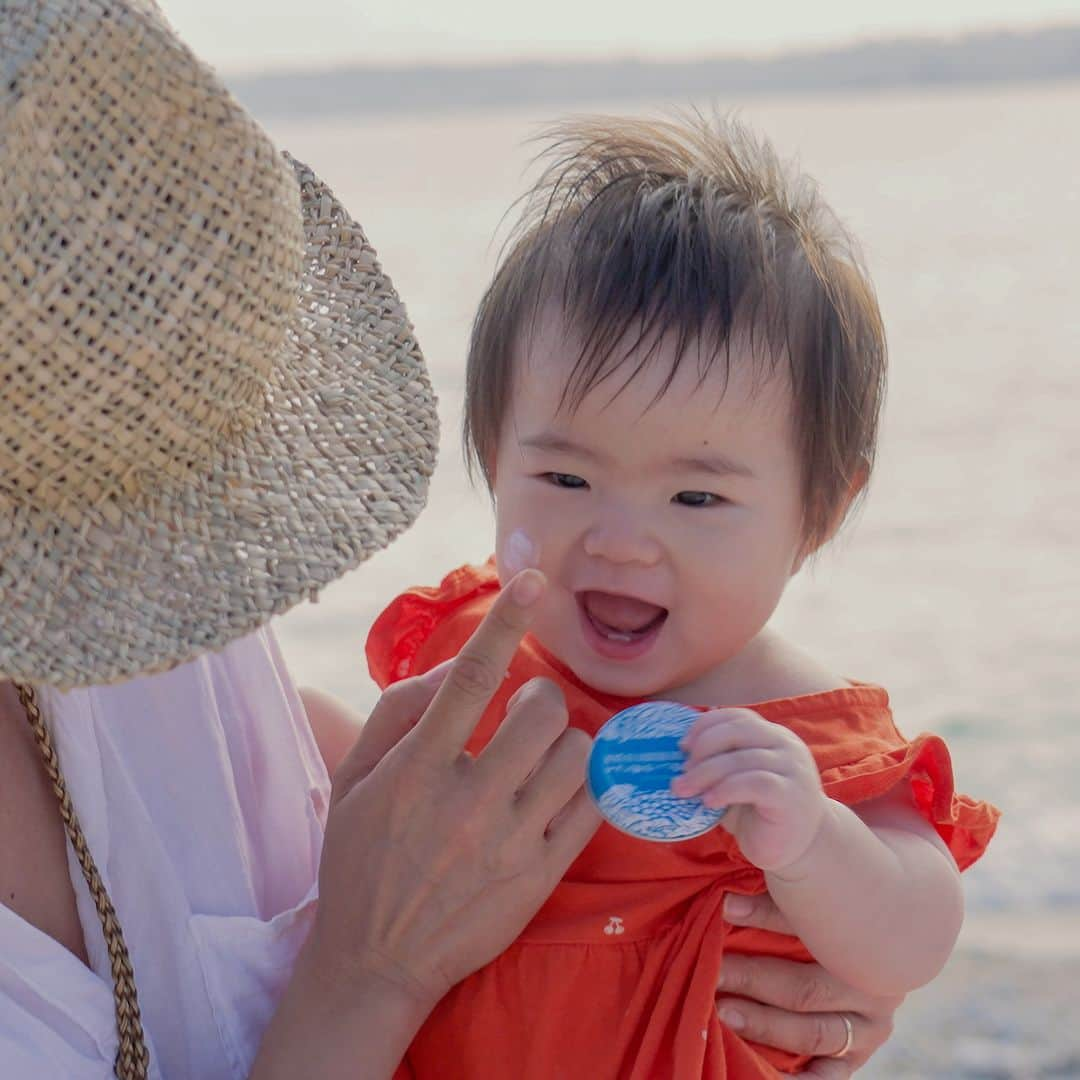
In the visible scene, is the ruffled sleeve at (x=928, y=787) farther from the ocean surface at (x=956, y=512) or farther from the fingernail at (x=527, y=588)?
the ocean surface at (x=956, y=512)

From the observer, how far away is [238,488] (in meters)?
1.45

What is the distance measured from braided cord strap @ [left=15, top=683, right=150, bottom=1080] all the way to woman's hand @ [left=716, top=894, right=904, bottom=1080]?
1.99 feet

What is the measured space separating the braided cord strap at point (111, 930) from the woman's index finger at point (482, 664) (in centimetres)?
35

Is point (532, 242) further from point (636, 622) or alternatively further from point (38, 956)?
point (38, 956)

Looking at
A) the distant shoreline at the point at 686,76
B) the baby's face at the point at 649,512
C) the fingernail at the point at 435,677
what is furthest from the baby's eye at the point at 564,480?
the distant shoreline at the point at 686,76

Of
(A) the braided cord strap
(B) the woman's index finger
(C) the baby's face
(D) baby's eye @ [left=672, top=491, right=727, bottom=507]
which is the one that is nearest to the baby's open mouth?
(C) the baby's face

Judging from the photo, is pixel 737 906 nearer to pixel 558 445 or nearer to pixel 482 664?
pixel 482 664

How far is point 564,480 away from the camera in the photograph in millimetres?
1807

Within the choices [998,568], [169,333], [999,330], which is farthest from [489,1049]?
[999,330]

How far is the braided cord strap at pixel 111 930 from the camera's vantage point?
155 centimetres

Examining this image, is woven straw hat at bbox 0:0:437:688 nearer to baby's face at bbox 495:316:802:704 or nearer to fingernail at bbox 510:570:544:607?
fingernail at bbox 510:570:544:607

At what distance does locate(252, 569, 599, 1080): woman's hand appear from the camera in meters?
1.58

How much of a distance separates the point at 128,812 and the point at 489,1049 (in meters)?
0.46

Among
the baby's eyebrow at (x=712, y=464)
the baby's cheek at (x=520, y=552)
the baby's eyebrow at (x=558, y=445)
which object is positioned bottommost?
the baby's cheek at (x=520, y=552)
